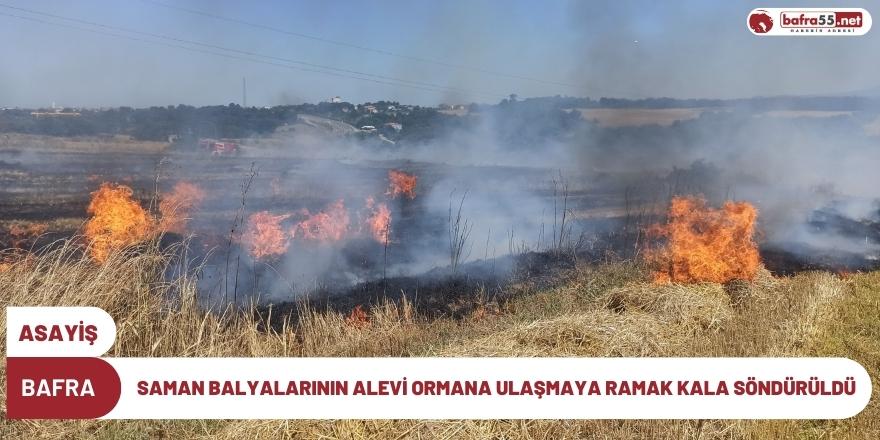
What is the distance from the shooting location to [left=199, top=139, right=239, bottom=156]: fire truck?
25.5m

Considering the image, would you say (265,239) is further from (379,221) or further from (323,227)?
(379,221)

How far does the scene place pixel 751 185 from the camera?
1798 cm

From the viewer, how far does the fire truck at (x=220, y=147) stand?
25.5 meters

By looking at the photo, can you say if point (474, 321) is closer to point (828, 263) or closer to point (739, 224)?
point (739, 224)

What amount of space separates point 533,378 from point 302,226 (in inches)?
390

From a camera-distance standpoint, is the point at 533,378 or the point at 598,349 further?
the point at 598,349

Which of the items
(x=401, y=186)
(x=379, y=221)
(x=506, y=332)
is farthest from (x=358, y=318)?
(x=401, y=186)

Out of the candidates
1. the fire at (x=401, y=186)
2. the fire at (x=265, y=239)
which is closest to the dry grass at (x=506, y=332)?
the fire at (x=265, y=239)

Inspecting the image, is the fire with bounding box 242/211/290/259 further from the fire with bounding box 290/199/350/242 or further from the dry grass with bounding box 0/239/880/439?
the dry grass with bounding box 0/239/880/439

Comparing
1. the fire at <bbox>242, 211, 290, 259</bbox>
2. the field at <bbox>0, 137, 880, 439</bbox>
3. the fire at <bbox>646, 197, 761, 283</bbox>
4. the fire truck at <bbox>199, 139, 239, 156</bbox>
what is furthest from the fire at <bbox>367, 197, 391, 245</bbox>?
the fire truck at <bbox>199, 139, 239, 156</bbox>

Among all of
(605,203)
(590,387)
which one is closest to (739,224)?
(590,387)

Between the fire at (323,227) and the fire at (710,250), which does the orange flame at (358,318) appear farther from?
the fire at (710,250)

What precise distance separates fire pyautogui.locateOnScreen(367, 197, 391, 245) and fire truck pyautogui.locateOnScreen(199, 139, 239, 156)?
434 inches

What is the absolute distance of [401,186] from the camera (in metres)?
18.9
